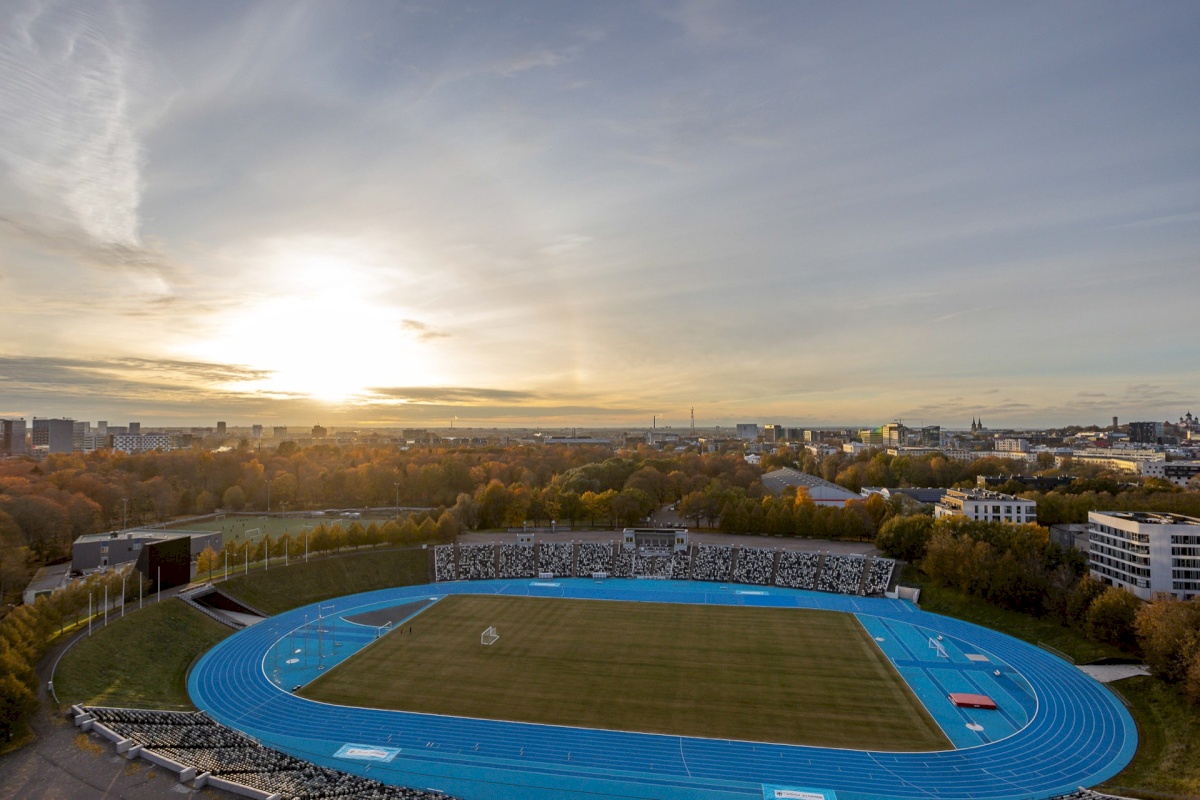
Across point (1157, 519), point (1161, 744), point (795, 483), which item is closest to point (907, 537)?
point (1157, 519)

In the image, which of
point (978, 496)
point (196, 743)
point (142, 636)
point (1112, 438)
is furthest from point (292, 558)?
point (1112, 438)

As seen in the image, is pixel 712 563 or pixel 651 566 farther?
pixel 651 566

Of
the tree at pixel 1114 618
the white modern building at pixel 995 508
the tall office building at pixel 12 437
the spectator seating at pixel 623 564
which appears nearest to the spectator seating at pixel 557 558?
the spectator seating at pixel 623 564

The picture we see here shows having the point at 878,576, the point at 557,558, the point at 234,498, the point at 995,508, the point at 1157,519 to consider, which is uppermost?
the point at 1157,519

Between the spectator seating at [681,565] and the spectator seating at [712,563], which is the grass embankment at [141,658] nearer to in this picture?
the spectator seating at [681,565]

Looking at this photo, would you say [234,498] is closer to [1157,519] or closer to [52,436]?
[1157,519]

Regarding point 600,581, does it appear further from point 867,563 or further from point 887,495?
point 887,495

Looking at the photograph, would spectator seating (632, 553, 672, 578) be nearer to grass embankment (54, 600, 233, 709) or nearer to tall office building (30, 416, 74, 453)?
grass embankment (54, 600, 233, 709)
